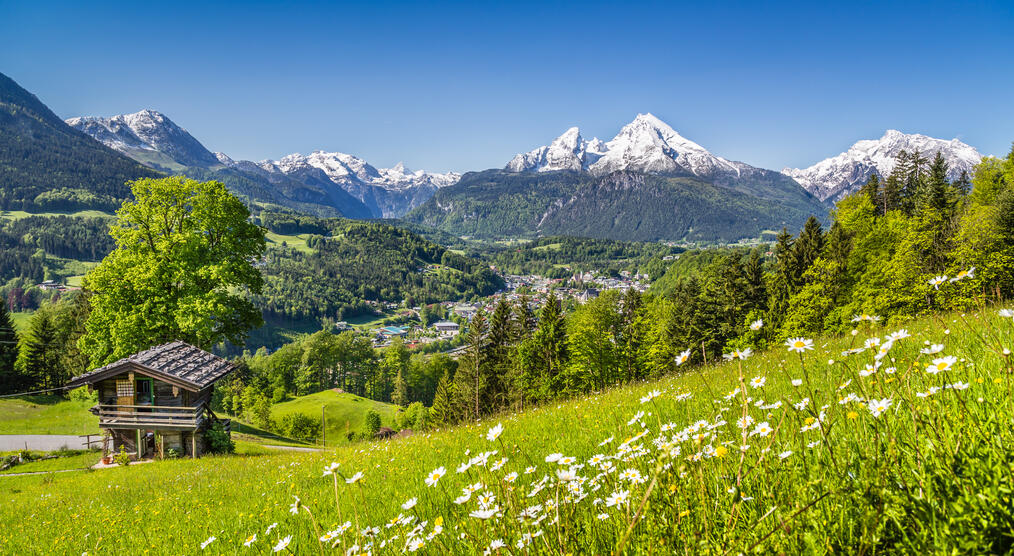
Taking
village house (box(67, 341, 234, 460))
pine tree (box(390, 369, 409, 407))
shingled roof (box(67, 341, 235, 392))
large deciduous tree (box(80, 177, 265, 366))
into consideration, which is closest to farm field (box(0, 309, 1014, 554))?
shingled roof (box(67, 341, 235, 392))

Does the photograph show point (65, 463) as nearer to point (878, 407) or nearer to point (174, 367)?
point (174, 367)

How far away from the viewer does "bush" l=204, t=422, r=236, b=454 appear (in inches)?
830

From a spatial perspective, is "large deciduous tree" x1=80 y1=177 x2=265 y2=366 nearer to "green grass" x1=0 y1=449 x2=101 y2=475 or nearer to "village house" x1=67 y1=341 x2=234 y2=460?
"village house" x1=67 y1=341 x2=234 y2=460

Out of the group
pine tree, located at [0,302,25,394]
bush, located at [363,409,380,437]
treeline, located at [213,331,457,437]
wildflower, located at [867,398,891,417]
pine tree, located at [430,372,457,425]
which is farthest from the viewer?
treeline, located at [213,331,457,437]

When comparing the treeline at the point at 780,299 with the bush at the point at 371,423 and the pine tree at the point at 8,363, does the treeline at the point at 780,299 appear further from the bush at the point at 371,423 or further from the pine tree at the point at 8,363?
the pine tree at the point at 8,363

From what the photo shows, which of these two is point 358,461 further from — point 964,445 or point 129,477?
point 129,477

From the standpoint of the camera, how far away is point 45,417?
31797mm

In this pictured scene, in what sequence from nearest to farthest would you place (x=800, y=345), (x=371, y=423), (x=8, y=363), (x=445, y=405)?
(x=800, y=345)
(x=8, y=363)
(x=445, y=405)
(x=371, y=423)

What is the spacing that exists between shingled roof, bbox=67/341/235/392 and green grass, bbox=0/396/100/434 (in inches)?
554

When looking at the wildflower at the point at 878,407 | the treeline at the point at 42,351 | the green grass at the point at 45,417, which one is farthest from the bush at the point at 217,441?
the treeline at the point at 42,351

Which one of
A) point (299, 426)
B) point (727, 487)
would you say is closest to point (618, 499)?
point (727, 487)

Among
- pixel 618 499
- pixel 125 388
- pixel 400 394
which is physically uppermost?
pixel 618 499

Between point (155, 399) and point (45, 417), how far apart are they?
2019 cm

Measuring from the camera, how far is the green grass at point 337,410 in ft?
213
